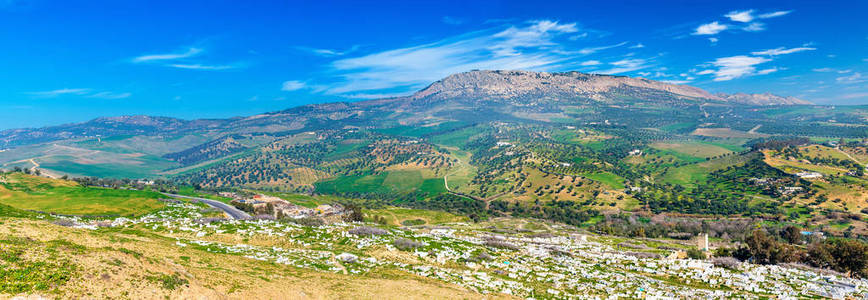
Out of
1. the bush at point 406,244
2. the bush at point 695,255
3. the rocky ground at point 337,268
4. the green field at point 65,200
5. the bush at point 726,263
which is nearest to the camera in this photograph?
the rocky ground at point 337,268

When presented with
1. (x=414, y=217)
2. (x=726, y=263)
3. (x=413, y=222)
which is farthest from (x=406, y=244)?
(x=414, y=217)

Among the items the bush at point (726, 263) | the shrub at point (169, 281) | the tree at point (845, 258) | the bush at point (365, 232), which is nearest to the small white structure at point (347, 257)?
the bush at point (365, 232)

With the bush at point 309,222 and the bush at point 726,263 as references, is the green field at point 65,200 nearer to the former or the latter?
the bush at point 309,222

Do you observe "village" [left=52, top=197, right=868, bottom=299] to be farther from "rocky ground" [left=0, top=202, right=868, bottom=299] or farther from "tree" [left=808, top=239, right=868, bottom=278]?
"tree" [left=808, top=239, right=868, bottom=278]

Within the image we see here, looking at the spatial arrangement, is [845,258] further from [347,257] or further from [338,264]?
[338,264]

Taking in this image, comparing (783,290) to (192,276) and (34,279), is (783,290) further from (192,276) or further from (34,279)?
(34,279)

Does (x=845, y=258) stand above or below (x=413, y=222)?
above

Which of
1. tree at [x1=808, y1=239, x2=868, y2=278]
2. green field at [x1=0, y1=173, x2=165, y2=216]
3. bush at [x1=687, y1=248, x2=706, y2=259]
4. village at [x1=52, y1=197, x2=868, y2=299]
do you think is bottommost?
bush at [x1=687, y1=248, x2=706, y2=259]

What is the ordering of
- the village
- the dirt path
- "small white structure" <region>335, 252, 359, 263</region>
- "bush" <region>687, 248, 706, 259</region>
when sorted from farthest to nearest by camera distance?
"bush" <region>687, 248, 706, 259</region>, "small white structure" <region>335, 252, 359, 263</region>, the dirt path, the village

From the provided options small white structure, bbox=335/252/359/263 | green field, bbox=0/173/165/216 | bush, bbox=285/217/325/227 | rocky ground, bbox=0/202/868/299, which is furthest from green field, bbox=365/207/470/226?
small white structure, bbox=335/252/359/263
